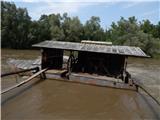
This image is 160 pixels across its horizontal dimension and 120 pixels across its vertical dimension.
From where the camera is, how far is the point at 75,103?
8.98 meters

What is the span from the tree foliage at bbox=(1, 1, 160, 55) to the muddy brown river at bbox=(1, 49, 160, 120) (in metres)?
26.0

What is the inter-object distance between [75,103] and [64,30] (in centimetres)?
3670

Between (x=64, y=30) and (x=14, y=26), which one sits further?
(x=64, y=30)

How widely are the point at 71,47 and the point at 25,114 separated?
19.8 feet

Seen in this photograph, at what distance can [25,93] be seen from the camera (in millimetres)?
9781

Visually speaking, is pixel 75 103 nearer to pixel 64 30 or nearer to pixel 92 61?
pixel 92 61

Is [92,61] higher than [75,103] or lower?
higher

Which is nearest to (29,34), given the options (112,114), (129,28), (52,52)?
(129,28)

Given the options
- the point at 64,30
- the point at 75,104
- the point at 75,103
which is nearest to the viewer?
the point at 75,104

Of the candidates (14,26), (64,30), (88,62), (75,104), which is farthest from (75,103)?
(64,30)

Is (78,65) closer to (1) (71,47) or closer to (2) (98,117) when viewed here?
(1) (71,47)

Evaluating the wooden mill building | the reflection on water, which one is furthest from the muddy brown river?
the wooden mill building

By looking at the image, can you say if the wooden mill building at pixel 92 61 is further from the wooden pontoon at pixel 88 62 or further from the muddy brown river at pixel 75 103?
the muddy brown river at pixel 75 103

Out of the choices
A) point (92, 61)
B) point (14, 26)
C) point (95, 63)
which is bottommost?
point (95, 63)
